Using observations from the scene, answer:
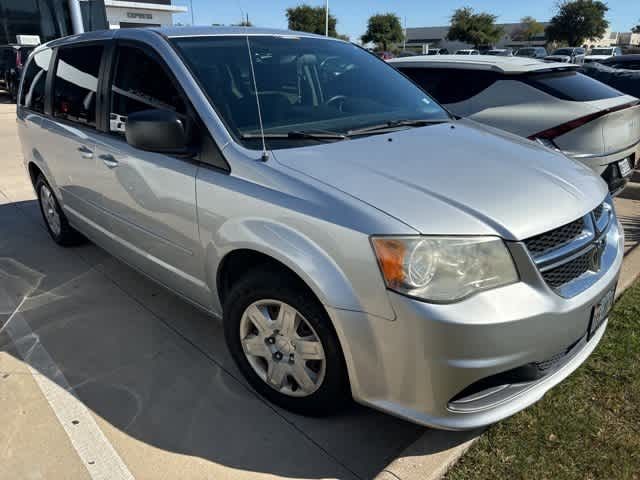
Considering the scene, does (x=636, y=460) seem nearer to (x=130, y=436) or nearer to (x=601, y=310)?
(x=601, y=310)

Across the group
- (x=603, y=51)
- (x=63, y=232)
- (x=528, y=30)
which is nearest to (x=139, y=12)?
(x=603, y=51)

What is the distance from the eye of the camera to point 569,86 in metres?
4.83

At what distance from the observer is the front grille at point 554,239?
2025 millimetres

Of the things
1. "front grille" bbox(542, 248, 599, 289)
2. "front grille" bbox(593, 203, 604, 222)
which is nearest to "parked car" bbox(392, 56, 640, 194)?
"front grille" bbox(593, 203, 604, 222)

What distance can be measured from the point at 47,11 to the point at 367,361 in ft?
98.8

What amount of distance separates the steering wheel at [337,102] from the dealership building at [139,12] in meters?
35.2

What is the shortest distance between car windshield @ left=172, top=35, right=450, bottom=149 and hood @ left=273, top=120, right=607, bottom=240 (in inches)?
9.0

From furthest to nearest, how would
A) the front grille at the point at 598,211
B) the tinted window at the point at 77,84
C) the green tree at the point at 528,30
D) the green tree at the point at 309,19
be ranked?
the green tree at the point at 528,30 → the green tree at the point at 309,19 → the tinted window at the point at 77,84 → the front grille at the point at 598,211

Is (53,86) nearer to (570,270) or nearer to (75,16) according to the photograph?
(570,270)

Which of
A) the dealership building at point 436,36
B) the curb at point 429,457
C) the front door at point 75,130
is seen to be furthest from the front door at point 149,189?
the dealership building at point 436,36

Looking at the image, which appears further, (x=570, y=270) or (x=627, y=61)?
(x=627, y=61)

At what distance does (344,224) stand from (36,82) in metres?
3.80

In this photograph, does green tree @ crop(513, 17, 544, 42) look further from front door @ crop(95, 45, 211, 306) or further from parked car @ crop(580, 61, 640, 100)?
front door @ crop(95, 45, 211, 306)

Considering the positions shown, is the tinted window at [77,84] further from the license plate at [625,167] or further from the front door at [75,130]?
the license plate at [625,167]
